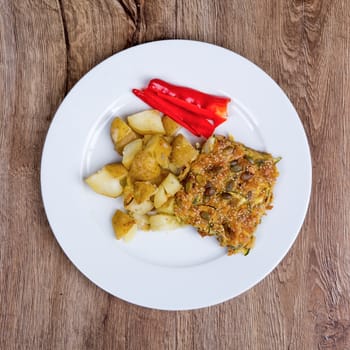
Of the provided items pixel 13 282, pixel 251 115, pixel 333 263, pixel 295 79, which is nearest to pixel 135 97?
pixel 251 115

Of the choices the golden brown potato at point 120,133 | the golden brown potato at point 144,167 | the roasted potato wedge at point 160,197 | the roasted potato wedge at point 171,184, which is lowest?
the roasted potato wedge at point 160,197

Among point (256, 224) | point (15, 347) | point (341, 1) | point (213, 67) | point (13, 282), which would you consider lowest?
point (15, 347)

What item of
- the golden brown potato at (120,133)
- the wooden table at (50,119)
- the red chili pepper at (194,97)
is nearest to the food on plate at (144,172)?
the golden brown potato at (120,133)

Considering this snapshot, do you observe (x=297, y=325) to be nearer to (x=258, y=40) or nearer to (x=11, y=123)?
(x=258, y=40)

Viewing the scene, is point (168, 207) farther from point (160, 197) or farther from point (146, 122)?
point (146, 122)

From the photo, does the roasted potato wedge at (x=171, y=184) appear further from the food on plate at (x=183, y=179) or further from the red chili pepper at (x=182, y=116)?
the red chili pepper at (x=182, y=116)

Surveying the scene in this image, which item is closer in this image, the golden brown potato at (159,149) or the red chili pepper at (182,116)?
the golden brown potato at (159,149)

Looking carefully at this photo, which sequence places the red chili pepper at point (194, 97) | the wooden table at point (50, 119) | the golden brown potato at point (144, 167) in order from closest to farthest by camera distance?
the golden brown potato at point (144, 167) → the red chili pepper at point (194, 97) → the wooden table at point (50, 119)
